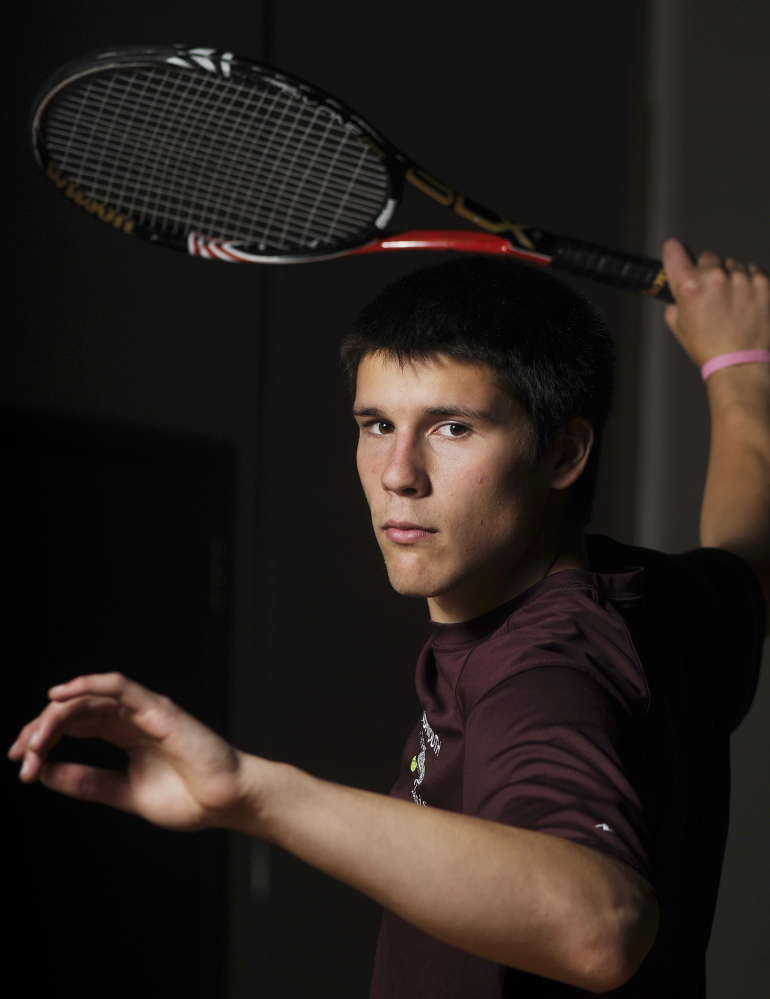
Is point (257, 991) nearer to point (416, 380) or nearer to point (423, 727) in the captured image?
point (423, 727)

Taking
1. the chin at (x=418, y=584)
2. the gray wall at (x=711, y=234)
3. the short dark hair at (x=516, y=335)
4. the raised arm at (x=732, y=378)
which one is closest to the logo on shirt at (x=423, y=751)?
the chin at (x=418, y=584)

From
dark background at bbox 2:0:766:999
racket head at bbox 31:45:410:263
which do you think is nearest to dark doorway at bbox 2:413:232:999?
dark background at bbox 2:0:766:999

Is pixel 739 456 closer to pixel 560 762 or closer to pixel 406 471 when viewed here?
pixel 406 471

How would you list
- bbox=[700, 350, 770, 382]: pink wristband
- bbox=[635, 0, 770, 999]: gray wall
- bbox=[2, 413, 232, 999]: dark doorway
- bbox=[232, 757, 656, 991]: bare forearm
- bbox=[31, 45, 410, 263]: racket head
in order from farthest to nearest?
bbox=[635, 0, 770, 999]: gray wall
bbox=[2, 413, 232, 999]: dark doorway
bbox=[700, 350, 770, 382]: pink wristband
bbox=[31, 45, 410, 263]: racket head
bbox=[232, 757, 656, 991]: bare forearm

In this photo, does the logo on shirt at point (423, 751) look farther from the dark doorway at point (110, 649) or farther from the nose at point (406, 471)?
the dark doorway at point (110, 649)

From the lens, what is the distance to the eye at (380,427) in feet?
2.85

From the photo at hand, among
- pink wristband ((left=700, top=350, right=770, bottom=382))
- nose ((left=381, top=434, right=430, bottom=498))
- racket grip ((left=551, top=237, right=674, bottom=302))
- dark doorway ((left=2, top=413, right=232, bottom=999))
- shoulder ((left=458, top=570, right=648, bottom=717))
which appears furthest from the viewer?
dark doorway ((left=2, top=413, right=232, bottom=999))

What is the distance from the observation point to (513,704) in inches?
25.1

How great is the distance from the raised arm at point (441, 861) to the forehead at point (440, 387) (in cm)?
37

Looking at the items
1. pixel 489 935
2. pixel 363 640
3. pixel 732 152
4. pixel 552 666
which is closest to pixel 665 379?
pixel 732 152

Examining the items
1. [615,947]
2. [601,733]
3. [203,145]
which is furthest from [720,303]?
[615,947]

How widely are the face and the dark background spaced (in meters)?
1.09

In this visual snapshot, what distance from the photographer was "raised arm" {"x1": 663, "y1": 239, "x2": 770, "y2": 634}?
3.93 ft

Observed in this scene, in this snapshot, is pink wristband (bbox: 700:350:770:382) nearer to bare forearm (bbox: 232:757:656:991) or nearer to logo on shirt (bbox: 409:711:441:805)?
logo on shirt (bbox: 409:711:441:805)
